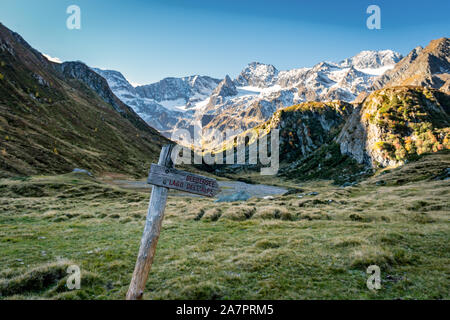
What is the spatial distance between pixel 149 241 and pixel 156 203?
46.4 inches

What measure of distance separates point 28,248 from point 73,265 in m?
6.15

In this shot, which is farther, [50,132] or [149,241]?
[50,132]

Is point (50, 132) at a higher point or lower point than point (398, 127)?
lower

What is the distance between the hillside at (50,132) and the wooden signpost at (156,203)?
6235cm

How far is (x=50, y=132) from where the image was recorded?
310 ft

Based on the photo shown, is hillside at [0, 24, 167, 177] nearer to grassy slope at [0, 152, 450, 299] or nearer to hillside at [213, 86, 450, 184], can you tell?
grassy slope at [0, 152, 450, 299]

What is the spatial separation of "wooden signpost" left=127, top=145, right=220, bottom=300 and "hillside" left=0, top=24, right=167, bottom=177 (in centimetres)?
6235

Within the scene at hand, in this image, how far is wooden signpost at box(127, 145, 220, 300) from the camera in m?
6.88

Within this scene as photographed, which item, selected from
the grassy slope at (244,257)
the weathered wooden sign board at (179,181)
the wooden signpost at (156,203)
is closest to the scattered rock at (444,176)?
the grassy slope at (244,257)

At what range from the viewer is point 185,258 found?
36.6 ft

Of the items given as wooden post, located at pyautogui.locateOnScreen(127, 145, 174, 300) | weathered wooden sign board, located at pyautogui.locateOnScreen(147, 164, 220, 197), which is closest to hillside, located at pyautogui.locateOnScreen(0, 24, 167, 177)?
wooden post, located at pyautogui.locateOnScreen(127, 145, 174, 300)

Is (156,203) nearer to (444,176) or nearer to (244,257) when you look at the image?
(244,257)

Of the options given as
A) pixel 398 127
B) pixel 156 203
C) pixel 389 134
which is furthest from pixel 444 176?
pixel 398 127
